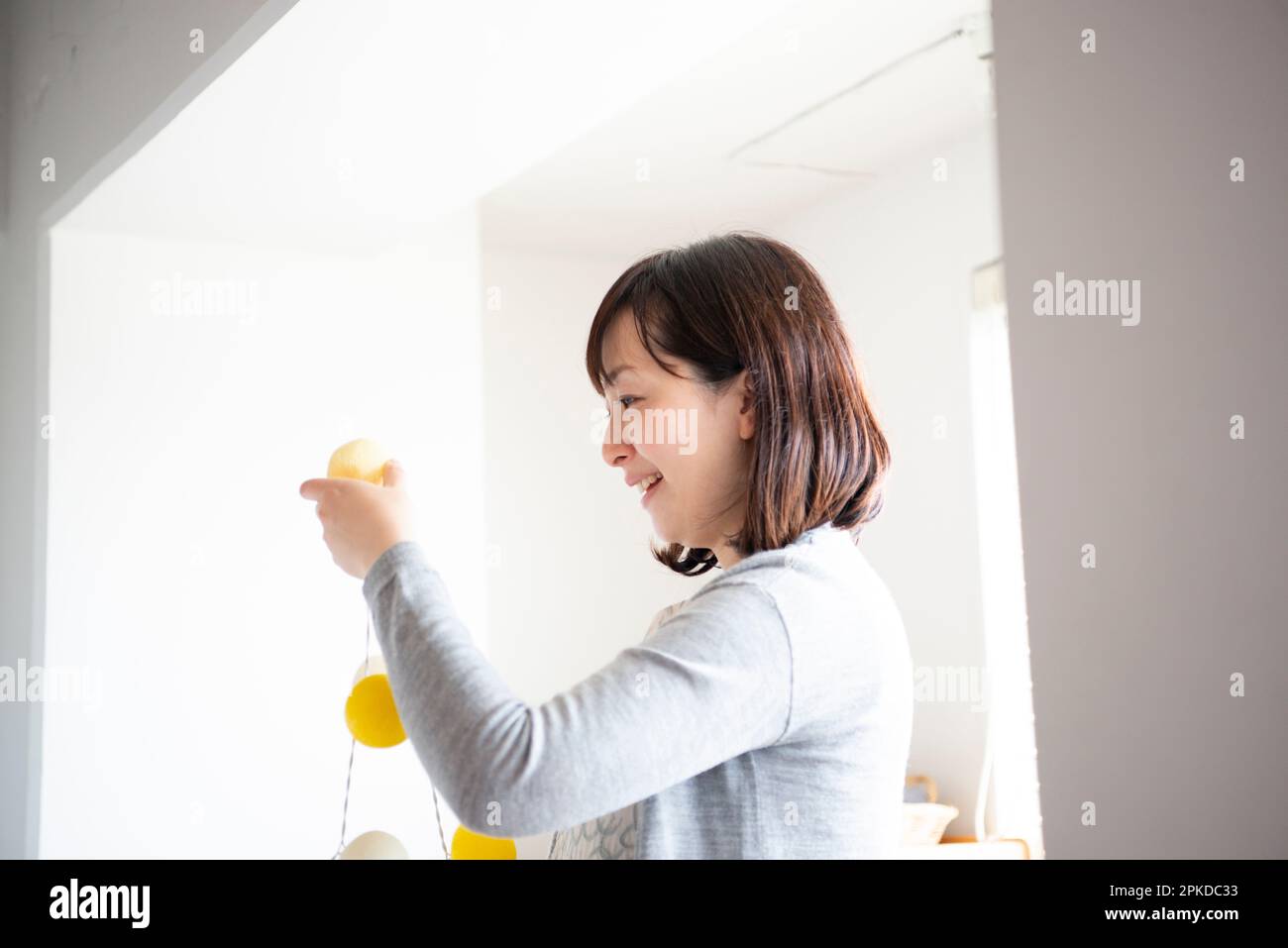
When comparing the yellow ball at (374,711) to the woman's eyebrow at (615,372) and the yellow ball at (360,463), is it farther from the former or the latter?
the woman's eyebrow at (615,372)

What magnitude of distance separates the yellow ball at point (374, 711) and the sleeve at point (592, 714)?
0.28 m

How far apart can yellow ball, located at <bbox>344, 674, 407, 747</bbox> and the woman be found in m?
0.20

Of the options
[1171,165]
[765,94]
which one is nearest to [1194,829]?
[1171,165]

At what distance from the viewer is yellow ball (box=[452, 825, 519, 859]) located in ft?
3.24

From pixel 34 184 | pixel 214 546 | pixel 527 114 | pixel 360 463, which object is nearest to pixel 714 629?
pixel 360 463

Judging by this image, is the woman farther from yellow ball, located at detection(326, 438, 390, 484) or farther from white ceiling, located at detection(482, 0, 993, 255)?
white ceiling, located at detection(482, 0, 993, 255)

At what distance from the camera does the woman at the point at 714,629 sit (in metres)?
0.71

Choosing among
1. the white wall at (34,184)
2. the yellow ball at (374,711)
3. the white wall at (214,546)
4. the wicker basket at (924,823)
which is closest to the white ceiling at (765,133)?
the white wall at (214,546)

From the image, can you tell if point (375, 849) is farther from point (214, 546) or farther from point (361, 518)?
point (214, 546)

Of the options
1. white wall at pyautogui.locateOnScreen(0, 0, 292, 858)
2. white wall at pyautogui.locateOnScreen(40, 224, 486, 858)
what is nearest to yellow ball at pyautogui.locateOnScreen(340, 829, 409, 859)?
white wall at pyautogui.locateOnScreen(0, 0, 292, 858)

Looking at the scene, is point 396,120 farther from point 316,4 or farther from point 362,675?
point 362,675

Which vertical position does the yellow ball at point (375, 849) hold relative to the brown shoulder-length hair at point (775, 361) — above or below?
below

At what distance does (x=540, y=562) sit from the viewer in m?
4.37

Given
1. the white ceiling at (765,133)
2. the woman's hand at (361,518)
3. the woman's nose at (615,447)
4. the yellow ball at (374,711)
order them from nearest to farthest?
the woman's hand at (361,518) < the woman's nose at (615,447) < the yellow ball at (374,711) < the white ceiling at (765,133)
